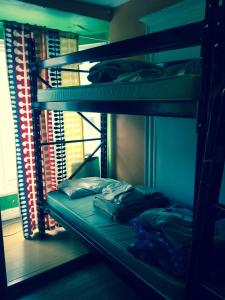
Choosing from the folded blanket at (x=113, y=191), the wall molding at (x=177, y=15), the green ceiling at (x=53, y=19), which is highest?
the green ceiling at (x=53, y=19)

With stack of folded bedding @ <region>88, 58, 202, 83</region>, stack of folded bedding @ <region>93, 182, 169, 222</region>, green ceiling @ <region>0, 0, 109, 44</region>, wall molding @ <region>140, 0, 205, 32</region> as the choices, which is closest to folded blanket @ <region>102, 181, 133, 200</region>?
stack of folded bedding @ <region>93, 182, 169, 222</region>

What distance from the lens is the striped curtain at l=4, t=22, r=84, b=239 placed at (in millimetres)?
2688

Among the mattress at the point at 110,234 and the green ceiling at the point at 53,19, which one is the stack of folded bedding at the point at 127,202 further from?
the green ceiling at the point at 53,19

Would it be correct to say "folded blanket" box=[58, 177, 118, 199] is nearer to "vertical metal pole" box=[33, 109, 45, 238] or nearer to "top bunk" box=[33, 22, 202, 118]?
"vertical metal pole" box=[33, 109, 45, 238]

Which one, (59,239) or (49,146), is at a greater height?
(49,146)

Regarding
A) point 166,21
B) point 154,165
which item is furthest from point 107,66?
point 154,165

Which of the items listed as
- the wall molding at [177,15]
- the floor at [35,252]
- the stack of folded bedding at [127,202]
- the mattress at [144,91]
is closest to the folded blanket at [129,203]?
the stack of folded bedding at [127,202]

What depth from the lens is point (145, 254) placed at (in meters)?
1.51

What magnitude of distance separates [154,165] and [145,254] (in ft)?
4.41

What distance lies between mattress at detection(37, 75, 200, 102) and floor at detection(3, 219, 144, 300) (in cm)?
113

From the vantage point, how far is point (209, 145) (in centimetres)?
102

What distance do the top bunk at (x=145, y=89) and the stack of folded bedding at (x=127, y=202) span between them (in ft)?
2.44

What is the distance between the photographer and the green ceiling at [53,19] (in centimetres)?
237

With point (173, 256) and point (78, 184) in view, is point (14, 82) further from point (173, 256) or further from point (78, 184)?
point (173, 256)
